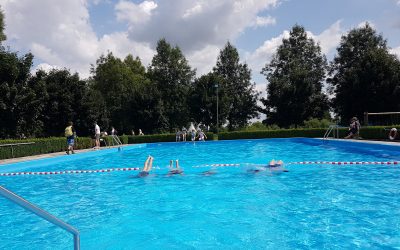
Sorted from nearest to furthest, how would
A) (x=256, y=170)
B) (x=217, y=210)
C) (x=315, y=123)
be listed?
(x=217, y=210) → (x=256, y=170) → (x=315, y=123)

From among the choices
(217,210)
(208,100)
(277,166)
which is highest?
(208,100)

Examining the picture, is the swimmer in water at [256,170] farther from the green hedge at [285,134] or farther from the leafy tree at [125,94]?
the leafy tree at [125,94]

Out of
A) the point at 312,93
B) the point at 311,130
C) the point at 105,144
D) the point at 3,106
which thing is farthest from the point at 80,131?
the point at 312,93

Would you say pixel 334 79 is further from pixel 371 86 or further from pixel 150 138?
pixel 150 138

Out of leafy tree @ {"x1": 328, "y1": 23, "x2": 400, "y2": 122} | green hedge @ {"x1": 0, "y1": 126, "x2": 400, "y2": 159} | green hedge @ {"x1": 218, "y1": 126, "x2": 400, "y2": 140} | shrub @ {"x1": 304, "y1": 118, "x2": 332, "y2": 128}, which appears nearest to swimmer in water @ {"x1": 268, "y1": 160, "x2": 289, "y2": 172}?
green hedge @ {"x1": 0, "y1": 126, "x2": 400, "y2": 159}

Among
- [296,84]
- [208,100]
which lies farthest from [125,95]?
[296,84]

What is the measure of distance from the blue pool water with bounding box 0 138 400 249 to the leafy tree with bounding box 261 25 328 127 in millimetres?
30741

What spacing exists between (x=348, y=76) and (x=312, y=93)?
6.12m

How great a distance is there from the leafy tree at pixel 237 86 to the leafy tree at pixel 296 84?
473 centimetres

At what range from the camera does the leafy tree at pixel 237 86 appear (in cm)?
5150

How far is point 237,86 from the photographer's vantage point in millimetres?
52281

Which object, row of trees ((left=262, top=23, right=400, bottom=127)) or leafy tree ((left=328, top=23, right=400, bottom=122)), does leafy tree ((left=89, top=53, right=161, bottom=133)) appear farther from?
leafy tree ((left=328, top=23, right=400, bottom=122))

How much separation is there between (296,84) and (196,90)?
13.0m

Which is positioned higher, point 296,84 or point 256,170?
point 296,84
